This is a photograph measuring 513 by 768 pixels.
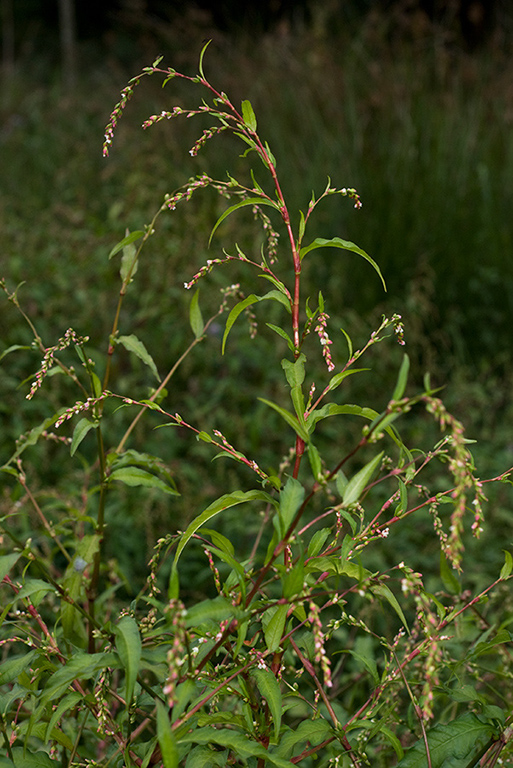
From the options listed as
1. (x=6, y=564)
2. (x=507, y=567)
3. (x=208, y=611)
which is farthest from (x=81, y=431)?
(x=507, y=567)

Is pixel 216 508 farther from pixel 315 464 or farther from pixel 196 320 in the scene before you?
pixel 196 320

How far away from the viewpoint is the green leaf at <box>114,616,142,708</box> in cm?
72

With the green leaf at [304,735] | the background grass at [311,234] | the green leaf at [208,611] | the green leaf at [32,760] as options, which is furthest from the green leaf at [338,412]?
the background grass at [311,234]

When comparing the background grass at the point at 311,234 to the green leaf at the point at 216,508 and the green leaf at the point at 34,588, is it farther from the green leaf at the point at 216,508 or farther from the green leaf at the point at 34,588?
the green leaf at the point at 216,508

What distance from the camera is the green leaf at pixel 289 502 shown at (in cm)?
69

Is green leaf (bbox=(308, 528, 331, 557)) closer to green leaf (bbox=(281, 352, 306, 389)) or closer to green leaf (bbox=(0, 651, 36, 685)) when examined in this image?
green leaf (bbox=(281, 352, 306, 389))

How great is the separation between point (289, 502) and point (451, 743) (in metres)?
0.42

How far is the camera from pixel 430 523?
2.71 meters

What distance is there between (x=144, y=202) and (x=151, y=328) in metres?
1.40

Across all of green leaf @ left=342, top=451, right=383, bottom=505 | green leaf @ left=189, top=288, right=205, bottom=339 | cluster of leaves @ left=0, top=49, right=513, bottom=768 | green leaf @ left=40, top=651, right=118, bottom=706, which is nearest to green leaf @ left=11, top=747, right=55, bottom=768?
cluster of leaves @ left=0, top=49, right=513, bottom=768

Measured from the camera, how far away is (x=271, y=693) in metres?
0.79

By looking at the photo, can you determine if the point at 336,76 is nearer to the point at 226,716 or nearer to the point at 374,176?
the point at 374,176

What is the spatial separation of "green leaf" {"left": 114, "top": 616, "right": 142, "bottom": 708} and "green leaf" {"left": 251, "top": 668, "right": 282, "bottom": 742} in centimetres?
14

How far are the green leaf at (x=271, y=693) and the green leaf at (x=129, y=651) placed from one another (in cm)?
14
